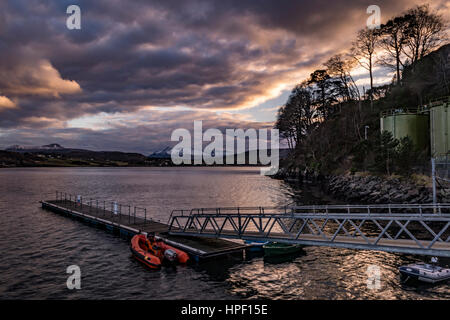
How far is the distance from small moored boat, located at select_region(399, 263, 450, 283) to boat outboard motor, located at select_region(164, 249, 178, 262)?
1489cm

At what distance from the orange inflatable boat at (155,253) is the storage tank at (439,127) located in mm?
42683

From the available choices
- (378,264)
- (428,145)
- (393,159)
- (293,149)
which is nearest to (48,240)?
(378,264)

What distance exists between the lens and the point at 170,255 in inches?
896

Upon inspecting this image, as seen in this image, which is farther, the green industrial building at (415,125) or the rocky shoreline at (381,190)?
the green industrial building at (415,125)

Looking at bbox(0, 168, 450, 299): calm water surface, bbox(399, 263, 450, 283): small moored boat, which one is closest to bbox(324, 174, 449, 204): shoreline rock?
bbox(0, 168, 450, 299): calm water surface

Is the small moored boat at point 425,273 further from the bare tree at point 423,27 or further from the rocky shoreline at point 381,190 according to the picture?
the bare tree at point 423,27

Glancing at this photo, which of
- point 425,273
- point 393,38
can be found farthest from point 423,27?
point 425,273

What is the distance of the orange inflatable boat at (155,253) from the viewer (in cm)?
2230

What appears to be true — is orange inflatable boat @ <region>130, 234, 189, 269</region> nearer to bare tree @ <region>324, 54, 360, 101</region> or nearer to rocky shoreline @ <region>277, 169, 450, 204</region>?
rocky shoreline @ <region>277, 169, 450, 204</region>

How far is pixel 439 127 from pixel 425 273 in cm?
3751

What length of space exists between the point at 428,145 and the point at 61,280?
57.4 metres

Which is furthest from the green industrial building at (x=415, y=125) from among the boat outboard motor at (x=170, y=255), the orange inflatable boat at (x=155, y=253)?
the boat outboard motor at (x=170, y=255)

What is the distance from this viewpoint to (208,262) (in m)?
23.3

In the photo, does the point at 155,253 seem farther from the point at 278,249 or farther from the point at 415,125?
the point at 415,125
